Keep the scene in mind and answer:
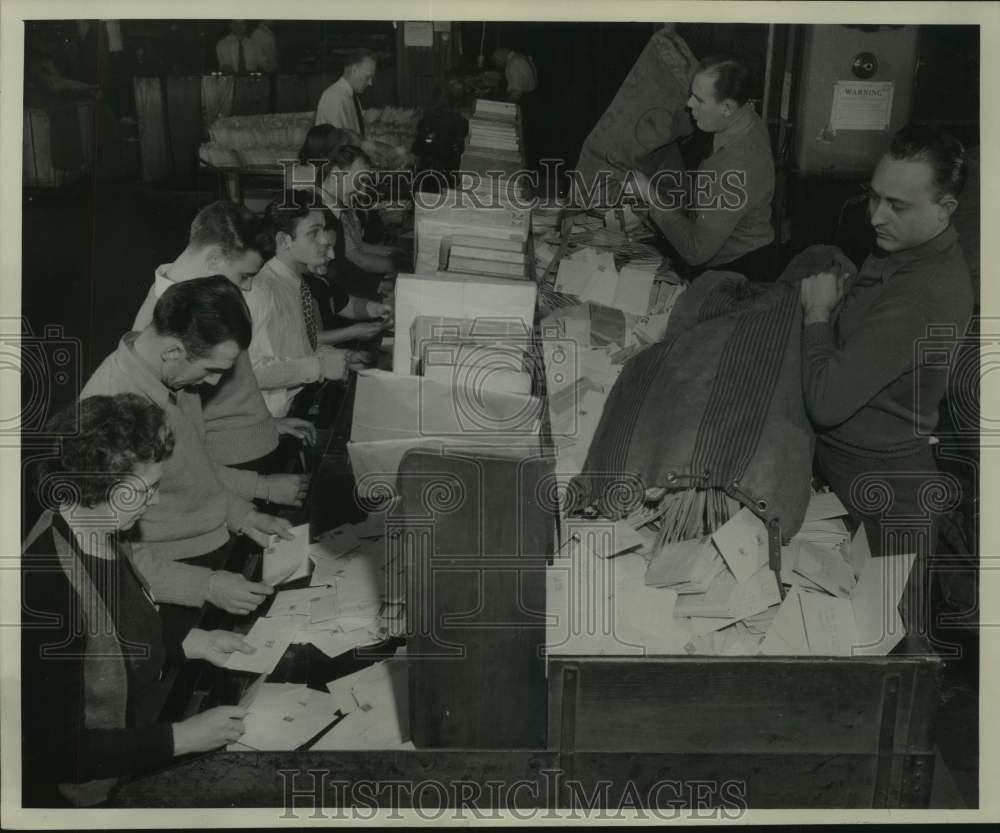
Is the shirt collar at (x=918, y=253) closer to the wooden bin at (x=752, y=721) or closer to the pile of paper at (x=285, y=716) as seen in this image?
the wooden bin at (x=752, y=721)

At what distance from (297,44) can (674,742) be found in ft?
6.88

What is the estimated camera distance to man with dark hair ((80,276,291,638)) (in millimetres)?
2416

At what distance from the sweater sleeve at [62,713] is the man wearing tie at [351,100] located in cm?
171

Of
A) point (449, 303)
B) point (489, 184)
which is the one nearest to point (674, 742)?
point (449, 303)

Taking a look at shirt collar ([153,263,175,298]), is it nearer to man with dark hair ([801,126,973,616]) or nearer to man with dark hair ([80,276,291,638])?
man with dark hair ([80,276,291,638])

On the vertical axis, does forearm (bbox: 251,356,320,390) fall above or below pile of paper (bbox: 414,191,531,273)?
below

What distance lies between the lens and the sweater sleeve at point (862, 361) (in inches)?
92.1

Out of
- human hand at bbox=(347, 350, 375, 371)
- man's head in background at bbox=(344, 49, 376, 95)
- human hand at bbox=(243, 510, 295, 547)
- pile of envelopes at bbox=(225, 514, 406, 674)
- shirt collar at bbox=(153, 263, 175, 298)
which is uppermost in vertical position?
man's head in background at bbox=(344, 49, 376, 95)

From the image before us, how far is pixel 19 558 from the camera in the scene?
2379 mm

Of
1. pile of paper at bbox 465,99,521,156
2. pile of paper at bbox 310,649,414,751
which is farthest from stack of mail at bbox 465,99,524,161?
pile of paper at bbox 310,649,414,751

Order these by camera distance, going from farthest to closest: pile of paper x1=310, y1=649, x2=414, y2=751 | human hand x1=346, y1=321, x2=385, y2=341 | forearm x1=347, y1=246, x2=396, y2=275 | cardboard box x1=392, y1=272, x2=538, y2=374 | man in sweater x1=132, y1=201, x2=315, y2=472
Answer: forearm x1=347, y1=246, x2=396, y2=275
human hand x1=346, y1=321, x2=385, y2=341
man in sweater x1=132, y1=201, x2=315, y2=472
cardboard box x1=392, y1=272, x2=538, y2=374
pile of paper x1=310, y1=649, x2=414, y2=751

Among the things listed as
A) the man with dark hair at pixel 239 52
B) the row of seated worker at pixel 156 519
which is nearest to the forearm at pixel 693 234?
the row of seated worker at pixel 156 519

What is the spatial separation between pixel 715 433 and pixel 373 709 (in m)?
0.92

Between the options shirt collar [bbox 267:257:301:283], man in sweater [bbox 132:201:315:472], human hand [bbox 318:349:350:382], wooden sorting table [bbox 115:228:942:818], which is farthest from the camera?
human hand [bbox 318:349:350:382]
